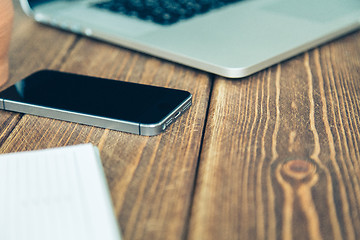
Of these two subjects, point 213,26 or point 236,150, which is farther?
point 213,26

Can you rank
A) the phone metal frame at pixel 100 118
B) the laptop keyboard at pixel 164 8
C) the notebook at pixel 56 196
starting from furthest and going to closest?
1. the laptop keyboard at pixel 164 8
2. the phone metal frame at pixel 100 118
3. the notebook at pixel 56 196

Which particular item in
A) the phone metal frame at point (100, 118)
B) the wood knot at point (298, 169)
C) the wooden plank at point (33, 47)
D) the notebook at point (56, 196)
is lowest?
the wooden plank at point (33, 47)

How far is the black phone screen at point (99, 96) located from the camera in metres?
0.47

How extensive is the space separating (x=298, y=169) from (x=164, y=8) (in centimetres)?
41

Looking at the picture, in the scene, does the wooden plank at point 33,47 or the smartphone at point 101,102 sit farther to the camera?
the wooden plank at point 33,47

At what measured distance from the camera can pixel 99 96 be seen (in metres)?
0.51

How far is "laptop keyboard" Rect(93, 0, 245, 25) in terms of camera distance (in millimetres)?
713

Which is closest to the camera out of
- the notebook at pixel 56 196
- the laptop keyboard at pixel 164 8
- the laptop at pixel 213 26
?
the notebook at pixel 56 196

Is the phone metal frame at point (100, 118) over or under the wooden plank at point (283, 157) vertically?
over

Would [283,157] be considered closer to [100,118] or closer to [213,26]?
[100,118]

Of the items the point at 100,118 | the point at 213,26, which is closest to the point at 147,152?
the point at 100,118

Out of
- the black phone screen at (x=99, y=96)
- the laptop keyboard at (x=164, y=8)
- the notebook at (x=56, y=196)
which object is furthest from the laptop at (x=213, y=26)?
the notebook at (x=56, y=196)

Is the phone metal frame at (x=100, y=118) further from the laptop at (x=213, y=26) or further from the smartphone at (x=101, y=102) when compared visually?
the laptop at (x=213, y=26)

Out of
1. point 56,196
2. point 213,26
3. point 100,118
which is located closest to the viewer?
point 56,196
